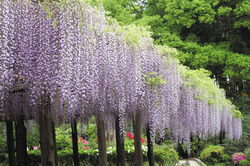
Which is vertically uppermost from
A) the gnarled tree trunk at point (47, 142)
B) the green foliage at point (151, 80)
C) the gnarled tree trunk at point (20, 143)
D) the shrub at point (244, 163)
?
the green foliage at point (151, 80)

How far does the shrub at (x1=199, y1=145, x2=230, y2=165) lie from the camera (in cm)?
1472

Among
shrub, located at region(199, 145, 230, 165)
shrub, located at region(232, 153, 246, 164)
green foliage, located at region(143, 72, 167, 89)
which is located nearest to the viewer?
green foliage, located at region(143, 72, 167, 89)

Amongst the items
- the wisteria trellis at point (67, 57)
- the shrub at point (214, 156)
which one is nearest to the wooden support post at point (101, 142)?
the wisteria trellis at point (67, 57)

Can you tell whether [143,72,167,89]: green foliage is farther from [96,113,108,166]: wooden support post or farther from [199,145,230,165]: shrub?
[199,145,230,165]: shrub

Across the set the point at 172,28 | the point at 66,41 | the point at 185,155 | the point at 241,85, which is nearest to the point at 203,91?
the point at 185,155

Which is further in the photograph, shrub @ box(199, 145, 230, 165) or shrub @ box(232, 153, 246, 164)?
shrub @ box(199, 145, 230, 165)

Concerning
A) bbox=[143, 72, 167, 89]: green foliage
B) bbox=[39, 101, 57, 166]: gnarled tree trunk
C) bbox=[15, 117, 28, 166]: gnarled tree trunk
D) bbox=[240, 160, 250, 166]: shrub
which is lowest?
bbox=[240, 160, 250, 166]: shrub

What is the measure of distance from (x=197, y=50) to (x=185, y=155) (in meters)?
6.55

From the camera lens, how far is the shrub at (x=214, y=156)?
14.7 m

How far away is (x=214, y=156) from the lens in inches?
595

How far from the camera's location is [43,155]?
16.1 feet

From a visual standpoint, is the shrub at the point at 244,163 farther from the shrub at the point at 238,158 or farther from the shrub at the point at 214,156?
the shrub at the point at 214,156

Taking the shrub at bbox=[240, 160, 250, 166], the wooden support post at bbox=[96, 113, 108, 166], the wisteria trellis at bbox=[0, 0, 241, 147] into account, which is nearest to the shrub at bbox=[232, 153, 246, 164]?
the shrub at bbox=[240, 160, 250, 166]

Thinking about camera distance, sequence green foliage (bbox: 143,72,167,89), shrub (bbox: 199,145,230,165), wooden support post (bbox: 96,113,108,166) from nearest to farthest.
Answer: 1. wooden support post (bbox: 96,113,108,166)
2. green foliage (bbox: 143,72,167,89)
3. shrub (bbox: 199,145,230,165)
